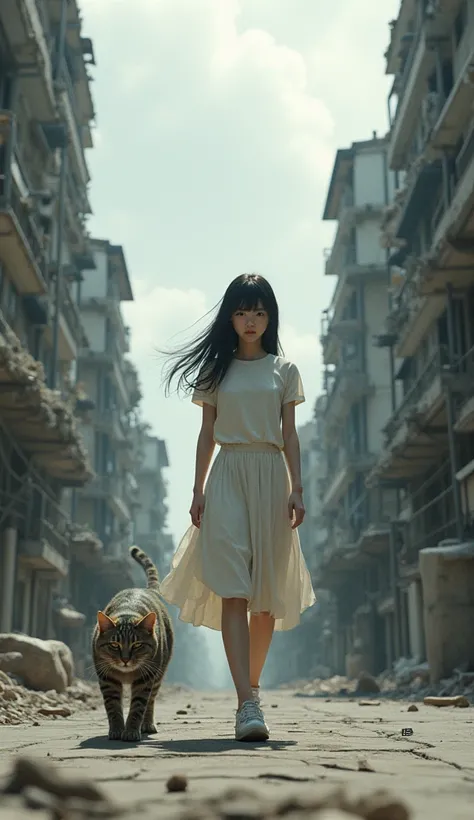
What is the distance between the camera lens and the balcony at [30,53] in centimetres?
2230

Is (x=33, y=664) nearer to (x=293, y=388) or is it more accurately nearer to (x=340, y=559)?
(x=293, y=388)

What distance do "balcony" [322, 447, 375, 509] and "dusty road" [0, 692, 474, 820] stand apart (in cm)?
3872

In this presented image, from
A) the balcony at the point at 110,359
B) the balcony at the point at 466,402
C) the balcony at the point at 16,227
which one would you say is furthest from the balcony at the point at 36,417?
the balcony at the point at 110,359

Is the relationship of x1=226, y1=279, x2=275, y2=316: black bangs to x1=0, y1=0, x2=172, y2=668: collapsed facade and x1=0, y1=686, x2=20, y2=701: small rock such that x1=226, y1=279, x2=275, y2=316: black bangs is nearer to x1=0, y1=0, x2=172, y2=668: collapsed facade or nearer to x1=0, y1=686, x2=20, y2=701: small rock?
x1=0, y1=686, x2=20, y2=701: small rock

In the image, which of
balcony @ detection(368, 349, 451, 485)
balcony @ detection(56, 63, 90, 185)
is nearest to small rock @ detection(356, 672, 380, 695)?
balcony @ detection(368, 349, 451, 485)

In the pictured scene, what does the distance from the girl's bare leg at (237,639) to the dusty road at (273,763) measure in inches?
13.5

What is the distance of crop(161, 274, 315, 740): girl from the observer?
5.88 meters

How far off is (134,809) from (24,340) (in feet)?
84.7

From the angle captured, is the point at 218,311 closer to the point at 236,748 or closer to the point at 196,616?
the point at 196,616

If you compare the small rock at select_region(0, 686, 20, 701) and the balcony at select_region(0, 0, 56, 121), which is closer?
the small rock at select_region(0, 686, 20, 701)

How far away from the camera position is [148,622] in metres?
5.88

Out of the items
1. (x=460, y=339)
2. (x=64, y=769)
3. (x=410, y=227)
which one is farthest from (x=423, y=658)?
(x=64, y=769)

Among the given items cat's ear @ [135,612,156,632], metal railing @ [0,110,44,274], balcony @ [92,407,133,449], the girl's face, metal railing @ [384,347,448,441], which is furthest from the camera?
balcony @ [92,407,133,449]

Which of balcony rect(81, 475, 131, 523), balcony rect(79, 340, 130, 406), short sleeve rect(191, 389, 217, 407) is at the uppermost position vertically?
balcony rect(79, 340, 130, 406)
